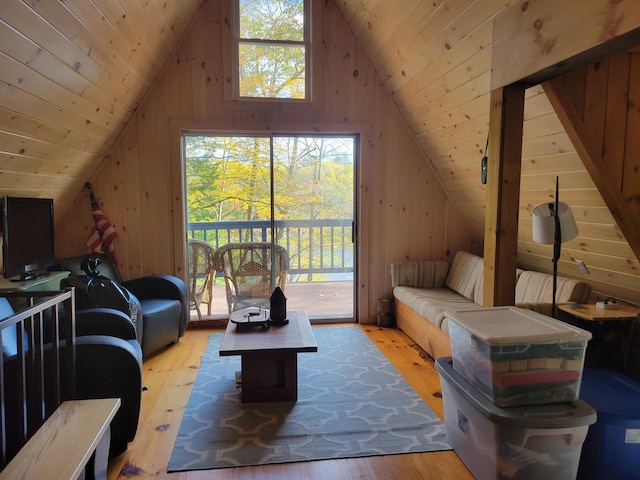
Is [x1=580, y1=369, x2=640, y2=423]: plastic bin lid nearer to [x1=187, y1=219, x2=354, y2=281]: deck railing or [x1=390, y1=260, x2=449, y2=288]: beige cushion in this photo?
[x1=390, y1=260, x2=449, y2=288]: beige cushion

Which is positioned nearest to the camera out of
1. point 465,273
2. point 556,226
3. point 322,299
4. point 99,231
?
point 556,226

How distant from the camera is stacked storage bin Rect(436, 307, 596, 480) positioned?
1.62m

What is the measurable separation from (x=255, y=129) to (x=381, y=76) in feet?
4.31

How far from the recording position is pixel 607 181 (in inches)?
82.9

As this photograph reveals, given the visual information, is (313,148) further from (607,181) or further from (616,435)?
(616,435)

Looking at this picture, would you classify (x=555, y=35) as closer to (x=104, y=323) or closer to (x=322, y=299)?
(x=104, y=323)

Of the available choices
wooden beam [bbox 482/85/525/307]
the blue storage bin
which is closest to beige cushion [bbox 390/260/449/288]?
wooden beam [bbox 482/85/525/307]

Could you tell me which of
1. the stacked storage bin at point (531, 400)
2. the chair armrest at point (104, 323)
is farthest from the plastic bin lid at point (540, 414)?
the chair armrest at point (104, 323)

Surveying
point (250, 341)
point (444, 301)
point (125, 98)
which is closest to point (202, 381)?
point (250, 341)

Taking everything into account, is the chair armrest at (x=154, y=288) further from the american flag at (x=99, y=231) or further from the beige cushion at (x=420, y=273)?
the beige cushion at (x=420, y=273)

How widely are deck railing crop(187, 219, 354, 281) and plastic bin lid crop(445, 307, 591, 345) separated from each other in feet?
7.99

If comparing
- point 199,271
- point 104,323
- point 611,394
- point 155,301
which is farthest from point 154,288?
point 611,394

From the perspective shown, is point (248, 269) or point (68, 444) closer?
point (68, 444)

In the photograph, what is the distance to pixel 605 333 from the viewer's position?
7.95 ft
